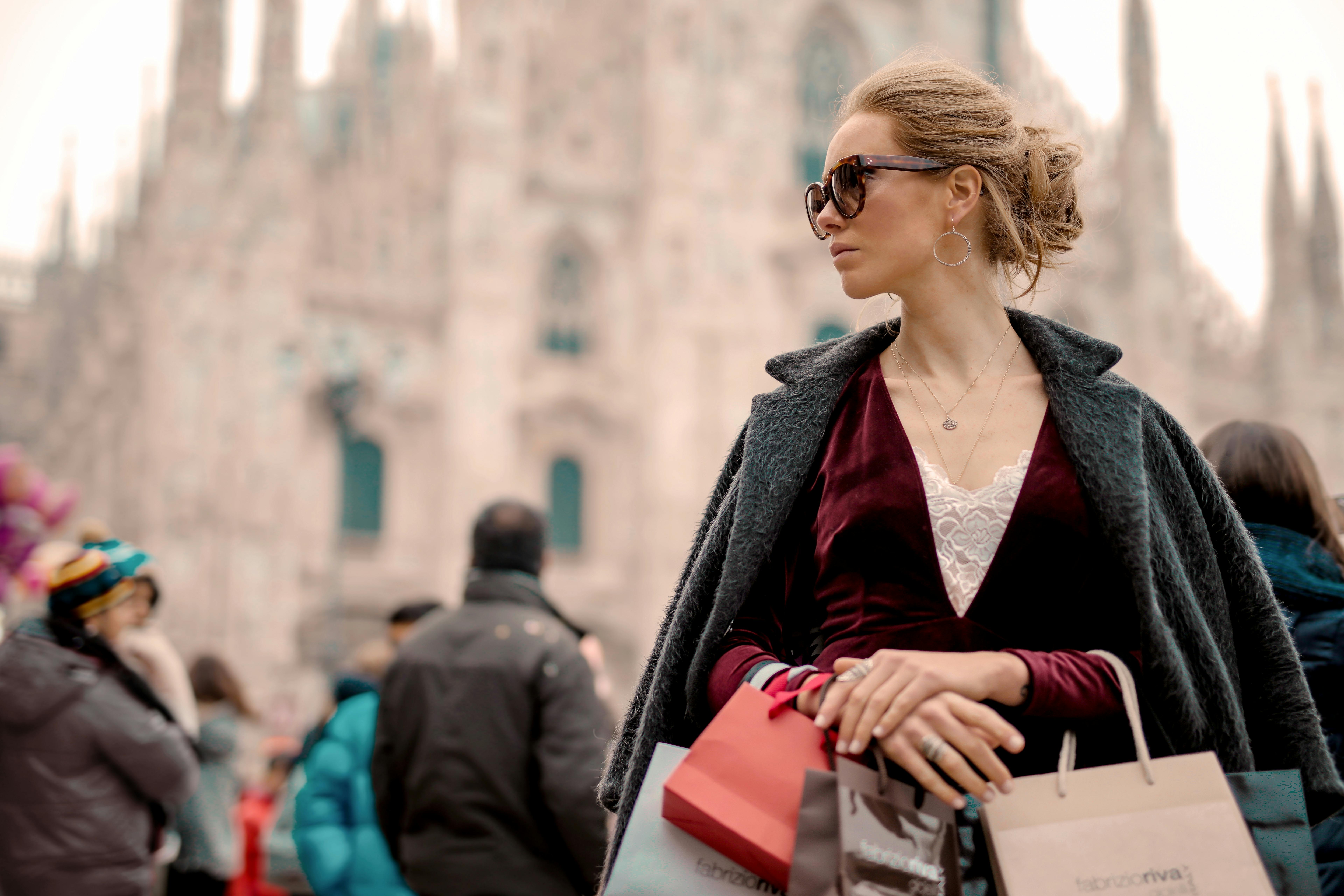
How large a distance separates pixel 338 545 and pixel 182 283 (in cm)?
396

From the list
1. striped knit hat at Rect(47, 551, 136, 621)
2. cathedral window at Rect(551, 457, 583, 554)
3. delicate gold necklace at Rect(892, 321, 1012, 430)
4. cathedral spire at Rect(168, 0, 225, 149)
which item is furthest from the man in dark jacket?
cathedral window at Rect(551, 457, 583, 554)

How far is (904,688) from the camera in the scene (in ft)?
3.50

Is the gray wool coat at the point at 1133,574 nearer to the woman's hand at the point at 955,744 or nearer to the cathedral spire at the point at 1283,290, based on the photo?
the woman's hand at the point at 955,744

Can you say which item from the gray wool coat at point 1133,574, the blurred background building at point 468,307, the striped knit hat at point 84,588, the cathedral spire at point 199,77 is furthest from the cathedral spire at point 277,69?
the gray wool coat at point 1133,574

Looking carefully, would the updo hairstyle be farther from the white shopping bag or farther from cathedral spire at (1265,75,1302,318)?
cathedral spire at (1265,75,1302,318)

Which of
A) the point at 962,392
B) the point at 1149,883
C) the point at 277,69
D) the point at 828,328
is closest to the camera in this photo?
the point at 1149,883

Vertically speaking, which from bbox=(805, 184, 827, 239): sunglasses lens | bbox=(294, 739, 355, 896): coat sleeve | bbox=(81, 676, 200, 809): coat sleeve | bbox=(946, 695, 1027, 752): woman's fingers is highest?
bbox=(805, 184, 827, 239): sunglasses lens

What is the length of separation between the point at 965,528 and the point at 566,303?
18.4m

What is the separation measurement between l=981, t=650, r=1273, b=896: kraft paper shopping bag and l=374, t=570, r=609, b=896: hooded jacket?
1821 mm

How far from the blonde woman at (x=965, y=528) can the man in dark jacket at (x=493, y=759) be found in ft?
5.05

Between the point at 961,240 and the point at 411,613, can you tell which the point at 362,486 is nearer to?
the point at 411,613

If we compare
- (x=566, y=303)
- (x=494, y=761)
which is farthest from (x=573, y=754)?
(x=566, y=303)

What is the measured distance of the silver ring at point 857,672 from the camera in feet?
3.60

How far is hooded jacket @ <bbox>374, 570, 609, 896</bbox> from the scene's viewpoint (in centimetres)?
283
